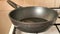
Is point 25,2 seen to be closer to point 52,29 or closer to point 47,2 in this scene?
point 47,2

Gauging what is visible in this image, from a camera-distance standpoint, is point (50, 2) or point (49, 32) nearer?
point (49, 32)

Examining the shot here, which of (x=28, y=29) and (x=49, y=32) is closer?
(x=28, y=29)

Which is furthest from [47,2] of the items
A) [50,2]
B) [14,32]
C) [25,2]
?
[14,32]

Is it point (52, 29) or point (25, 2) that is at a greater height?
point (25, 2)

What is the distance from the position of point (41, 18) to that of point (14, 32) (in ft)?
0.64

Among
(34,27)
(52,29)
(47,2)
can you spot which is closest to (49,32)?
(52,29)

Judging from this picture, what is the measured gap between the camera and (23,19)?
0.81 metres

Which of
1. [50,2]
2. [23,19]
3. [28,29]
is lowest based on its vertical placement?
[28,29]

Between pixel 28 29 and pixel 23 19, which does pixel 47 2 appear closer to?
pixel 23 19

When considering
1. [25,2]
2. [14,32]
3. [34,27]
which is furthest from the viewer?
[25,2]

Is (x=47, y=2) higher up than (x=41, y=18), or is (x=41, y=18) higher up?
(x=47, y=2)

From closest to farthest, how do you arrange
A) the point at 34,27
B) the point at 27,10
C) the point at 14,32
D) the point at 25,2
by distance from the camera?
the point at 34,27 → the point at 14,32 → the point at 27,10 → the point at 25,2

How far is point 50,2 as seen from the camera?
1.02 metres

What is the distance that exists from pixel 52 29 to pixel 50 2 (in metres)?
0.30
